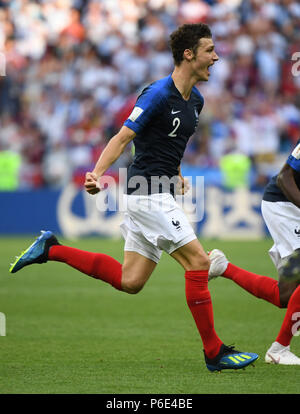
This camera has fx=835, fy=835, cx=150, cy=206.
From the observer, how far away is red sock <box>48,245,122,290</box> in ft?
19.3

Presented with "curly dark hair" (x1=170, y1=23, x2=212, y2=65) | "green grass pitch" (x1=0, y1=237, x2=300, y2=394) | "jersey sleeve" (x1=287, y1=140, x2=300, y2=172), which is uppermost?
"curly dark hair" (x1=170, y1=23, x2=212, y2=65)

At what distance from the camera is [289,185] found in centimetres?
556

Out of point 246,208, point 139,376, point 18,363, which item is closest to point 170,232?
point 139,376

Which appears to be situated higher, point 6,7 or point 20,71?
point 6,7

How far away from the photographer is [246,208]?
14.7 metres

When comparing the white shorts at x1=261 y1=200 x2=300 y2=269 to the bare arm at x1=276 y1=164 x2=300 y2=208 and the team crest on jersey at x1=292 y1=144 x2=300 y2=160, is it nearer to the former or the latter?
the bare arm at x1=276 y1=164 x2=300 y2=208

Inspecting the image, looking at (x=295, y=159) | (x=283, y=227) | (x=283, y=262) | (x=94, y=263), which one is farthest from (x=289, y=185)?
(x=94, y=263)

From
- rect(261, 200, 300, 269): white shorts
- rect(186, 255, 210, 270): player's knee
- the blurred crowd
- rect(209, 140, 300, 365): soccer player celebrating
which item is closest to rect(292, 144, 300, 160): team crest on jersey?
rect(209, 140, 300, 365): soccer player celebrating

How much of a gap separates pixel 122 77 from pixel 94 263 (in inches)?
455

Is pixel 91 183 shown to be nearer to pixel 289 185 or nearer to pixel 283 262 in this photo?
pixel 289 185

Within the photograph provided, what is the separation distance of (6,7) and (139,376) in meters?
15.2

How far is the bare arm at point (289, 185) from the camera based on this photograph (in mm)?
5520

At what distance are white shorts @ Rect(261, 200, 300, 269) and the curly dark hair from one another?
4.34ft
